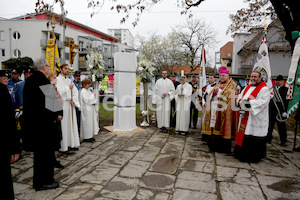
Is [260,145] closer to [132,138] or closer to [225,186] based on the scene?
[225,186]

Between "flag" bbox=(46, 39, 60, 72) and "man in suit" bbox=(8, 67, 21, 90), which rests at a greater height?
"flag" bbox=(46, 39, 60, 72)

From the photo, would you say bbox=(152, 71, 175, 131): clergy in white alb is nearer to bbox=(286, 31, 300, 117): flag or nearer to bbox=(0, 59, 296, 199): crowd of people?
bbox=(0, 59, 296, 199): crowd of people

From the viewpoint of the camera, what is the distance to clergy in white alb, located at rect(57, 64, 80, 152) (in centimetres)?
477

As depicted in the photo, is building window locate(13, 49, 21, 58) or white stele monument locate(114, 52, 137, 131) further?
building window locate(13, 49, 21, 58)

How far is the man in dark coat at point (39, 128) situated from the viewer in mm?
3000

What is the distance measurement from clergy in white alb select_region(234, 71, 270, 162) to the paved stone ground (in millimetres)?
282

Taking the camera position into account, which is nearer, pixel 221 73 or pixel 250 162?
pixel 250 162

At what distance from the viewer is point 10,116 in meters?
2.24

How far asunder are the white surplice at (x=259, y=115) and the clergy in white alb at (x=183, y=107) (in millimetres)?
2524

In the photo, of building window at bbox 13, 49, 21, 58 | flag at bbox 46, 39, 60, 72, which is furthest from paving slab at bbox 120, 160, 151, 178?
building window at bbox 13, 49, 21, 58

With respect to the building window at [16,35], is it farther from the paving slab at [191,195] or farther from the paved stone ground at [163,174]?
the paving slab at [191,195]

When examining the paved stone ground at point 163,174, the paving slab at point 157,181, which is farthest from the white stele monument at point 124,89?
the paving slab at point 157,181

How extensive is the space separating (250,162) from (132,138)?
3.38m

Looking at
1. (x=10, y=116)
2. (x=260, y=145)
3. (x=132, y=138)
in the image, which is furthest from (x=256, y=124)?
(x=10, y=116)
